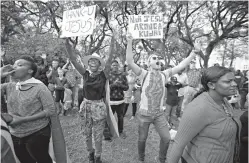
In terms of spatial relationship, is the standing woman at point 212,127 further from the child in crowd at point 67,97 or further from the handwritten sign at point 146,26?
the child in crowd at point 67,97

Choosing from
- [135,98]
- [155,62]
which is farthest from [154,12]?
[155,62]

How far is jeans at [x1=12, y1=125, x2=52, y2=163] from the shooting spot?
2518mm

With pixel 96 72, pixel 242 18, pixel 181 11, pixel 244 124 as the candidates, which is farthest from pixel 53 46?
pixel 244 124

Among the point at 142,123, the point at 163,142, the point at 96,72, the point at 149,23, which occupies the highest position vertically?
the point at 149,23

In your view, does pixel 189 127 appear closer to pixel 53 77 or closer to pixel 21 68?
pixel 21 68

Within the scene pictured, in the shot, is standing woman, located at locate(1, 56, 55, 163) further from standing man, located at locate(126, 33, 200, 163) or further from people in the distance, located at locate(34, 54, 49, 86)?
people in the distance, located at locate(34, 54, 49, 86)

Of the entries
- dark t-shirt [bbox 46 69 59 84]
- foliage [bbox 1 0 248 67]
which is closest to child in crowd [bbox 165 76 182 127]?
dark t-shirt [bbox 46 69 59 84]

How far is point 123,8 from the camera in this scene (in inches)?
703

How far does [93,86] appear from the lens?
3436 mm

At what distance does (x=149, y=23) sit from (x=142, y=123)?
6.77 ft

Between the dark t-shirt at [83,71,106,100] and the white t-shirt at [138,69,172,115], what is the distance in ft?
2.24

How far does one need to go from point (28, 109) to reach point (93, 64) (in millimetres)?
1329

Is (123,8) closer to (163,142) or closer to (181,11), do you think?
(181,11)

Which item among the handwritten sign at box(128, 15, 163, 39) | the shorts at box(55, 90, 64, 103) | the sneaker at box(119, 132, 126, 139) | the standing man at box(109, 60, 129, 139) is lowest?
the sneaker at box(119, 132, 126, 139)
